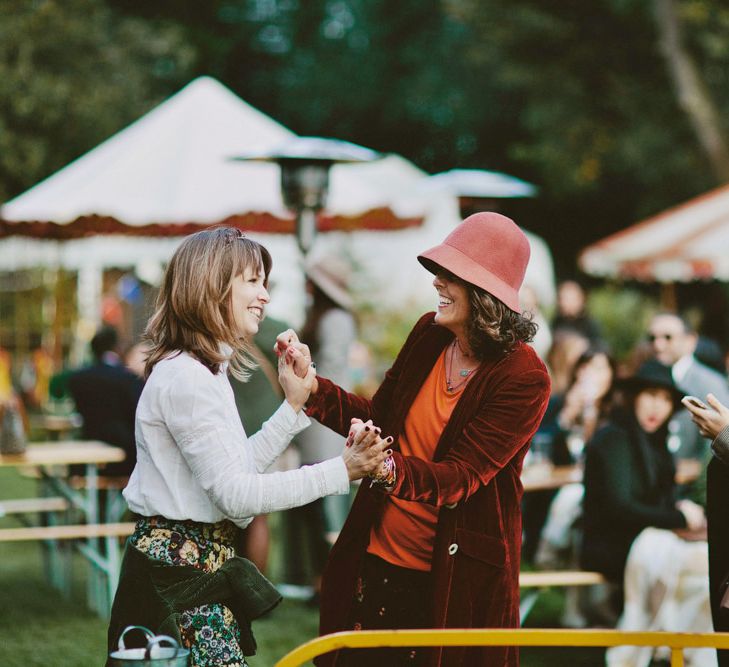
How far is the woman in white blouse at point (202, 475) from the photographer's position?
3.16 meters

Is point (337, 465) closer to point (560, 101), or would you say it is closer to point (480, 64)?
point (560, 101)

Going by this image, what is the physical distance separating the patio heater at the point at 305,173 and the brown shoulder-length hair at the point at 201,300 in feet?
19.7

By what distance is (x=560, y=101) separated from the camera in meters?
24.6

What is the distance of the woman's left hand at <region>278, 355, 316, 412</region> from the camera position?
3.72 m

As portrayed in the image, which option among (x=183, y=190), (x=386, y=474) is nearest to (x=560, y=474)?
(x=183, y=190)

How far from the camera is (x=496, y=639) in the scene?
291 centimetres

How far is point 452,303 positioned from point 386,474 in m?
0.61

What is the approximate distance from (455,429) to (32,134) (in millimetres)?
23192

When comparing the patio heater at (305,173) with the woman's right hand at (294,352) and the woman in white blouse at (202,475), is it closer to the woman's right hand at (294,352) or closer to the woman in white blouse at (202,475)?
the woman's right hand at (294,352)

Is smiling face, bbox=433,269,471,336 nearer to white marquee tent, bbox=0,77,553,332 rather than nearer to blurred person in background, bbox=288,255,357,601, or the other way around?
blurred person in background, bbox=288,255,357,601

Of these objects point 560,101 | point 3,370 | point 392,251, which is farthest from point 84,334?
point 560,101

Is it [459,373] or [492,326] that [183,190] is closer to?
[459,373]

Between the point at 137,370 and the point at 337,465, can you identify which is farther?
the point at 137,370

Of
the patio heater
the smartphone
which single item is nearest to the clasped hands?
the smartphone
